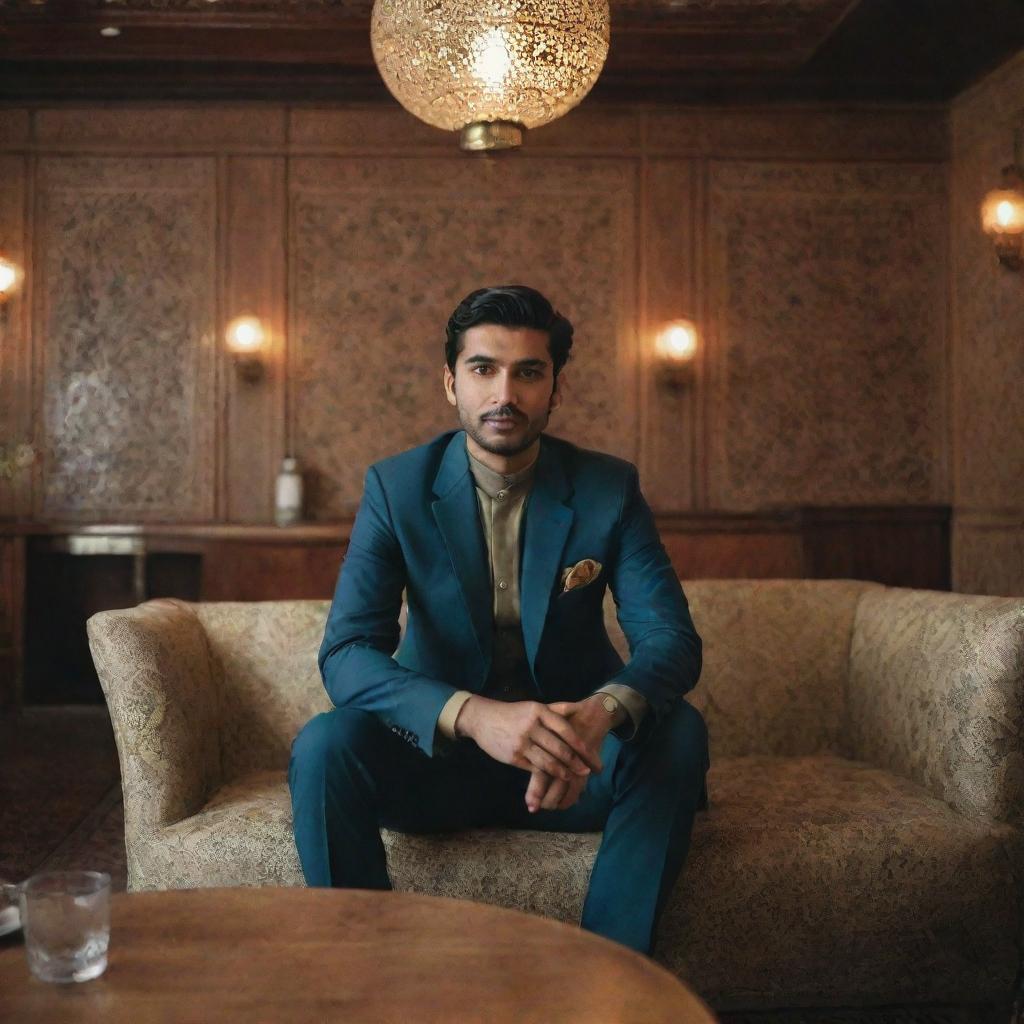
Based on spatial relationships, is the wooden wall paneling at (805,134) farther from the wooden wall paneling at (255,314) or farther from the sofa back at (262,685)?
the sofa back at (262,685)

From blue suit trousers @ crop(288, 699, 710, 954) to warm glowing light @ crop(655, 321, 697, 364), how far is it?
14.7ft

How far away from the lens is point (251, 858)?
208cm

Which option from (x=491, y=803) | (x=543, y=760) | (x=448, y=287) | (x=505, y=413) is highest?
(x=448, y=287)

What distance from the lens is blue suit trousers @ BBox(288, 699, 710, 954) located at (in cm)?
188

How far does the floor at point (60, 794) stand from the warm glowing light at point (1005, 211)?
5.02 meters

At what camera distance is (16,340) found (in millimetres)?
6422

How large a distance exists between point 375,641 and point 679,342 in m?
4.53

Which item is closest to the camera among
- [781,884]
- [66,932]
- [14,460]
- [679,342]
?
[66,932]

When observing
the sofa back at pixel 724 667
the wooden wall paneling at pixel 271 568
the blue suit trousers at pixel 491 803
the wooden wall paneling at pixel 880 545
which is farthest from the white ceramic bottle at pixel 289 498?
the blue suit trousers at pixel 491 803

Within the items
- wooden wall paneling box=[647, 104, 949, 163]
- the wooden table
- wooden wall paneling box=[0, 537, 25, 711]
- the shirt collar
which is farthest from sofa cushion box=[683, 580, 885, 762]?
wooden wall paneling box=[0, 537, 25, 711]

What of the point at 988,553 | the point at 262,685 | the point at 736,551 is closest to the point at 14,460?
the point at 262,685

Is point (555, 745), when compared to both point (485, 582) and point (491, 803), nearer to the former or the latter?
point (491, 803)

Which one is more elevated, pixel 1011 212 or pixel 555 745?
pixel 1011 212

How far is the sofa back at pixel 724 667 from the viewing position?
2.57 m
